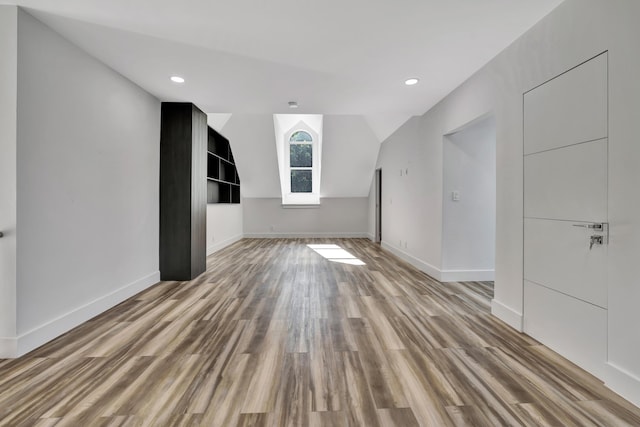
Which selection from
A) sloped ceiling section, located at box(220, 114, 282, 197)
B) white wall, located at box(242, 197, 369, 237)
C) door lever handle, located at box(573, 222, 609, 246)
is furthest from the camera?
white wall, located at box(242, 197, 369, 237)

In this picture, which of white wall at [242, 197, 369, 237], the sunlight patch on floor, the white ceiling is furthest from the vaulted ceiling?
white wall at [242, 197, 369, 237]

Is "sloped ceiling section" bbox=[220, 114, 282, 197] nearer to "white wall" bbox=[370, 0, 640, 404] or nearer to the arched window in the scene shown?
the arched window

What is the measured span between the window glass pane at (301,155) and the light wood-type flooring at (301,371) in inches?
243

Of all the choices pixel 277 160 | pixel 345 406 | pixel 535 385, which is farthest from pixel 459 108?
pixel 277 160

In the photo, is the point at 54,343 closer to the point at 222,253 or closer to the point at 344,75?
the point at 344,75

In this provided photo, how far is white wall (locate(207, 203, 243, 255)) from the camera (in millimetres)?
6066

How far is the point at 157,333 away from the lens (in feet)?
7.54

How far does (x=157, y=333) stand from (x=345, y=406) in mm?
1642

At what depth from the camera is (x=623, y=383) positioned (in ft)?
5.01

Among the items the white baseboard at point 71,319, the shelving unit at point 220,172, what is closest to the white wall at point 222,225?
the shelving unit at point 220,172

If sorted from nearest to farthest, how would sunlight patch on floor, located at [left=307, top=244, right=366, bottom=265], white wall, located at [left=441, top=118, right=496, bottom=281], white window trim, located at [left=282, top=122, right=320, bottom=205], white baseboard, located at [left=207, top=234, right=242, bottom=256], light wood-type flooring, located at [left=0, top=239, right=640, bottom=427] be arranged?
light wood-type flooring, located at [left=0, top=239, right=640, bottom=427] → white wall, located at [left=441, top=118, right=496, bottom=281] → sunlight patch on floor, located at [left=307, top=244, right=366, bottom=265] → white baseboard, located at [left=207, top=234, right=242, bottom=256] → white window trim, located at [left=282, top=122, right=320, bottom=205]

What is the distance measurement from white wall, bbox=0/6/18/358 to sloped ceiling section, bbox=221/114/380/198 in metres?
4.25

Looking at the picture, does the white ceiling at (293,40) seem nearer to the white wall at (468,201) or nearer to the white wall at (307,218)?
the white wall at (468,201)

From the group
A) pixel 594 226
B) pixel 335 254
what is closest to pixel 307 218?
pixel 335 254
